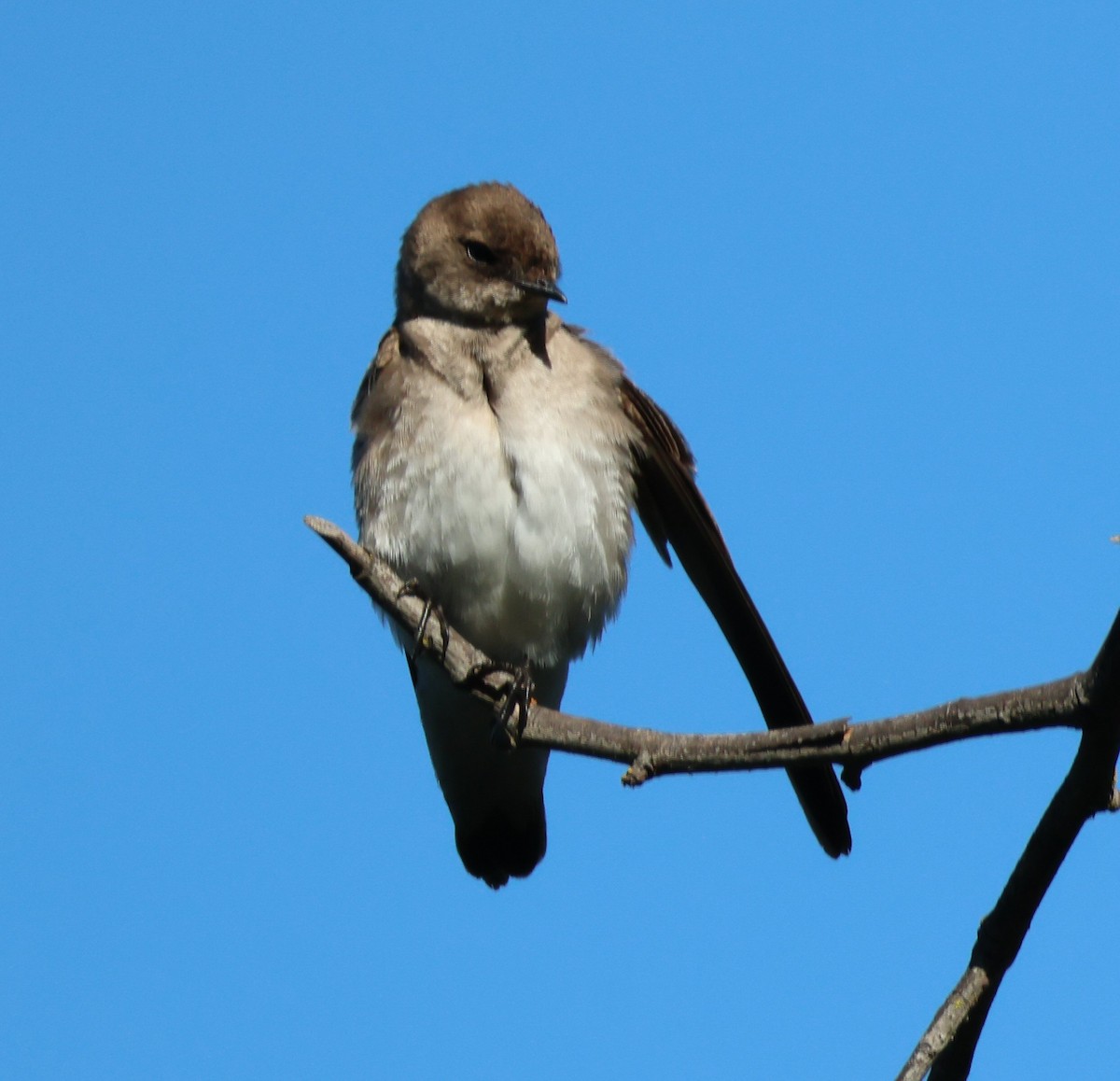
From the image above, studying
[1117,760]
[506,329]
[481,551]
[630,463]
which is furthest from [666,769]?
[506,329]

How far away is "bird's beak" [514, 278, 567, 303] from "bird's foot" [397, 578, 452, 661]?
1.41 meters

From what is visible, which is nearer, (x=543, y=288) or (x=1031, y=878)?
(x=1031, y=878)

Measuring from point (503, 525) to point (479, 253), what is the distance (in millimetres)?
1538

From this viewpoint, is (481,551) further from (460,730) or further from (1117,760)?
(1117,760)

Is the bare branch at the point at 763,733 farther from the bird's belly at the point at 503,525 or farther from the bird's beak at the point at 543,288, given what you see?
the bird's beak at the point at 543,288

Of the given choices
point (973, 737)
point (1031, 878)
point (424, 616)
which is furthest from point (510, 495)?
point (1031, 878)

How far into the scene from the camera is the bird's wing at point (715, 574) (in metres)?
5.95

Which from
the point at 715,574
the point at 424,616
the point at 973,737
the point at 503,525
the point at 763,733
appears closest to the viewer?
the point at 973,737

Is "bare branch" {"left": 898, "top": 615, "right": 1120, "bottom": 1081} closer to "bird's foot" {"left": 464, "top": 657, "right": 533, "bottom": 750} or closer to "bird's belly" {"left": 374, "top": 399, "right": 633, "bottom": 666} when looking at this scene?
"bird's foot" {"left": 464, "top": 657, "right": 533, "bottom": 750}

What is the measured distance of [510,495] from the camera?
641cm

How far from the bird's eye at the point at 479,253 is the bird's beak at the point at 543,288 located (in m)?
0.22

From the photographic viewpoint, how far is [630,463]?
6902 millimetres

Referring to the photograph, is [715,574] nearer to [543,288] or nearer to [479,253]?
[543,288]

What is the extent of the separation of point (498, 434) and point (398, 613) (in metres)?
1.24
